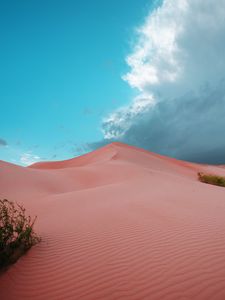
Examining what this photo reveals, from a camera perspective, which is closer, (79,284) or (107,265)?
(79,284)

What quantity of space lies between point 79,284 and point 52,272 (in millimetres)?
673

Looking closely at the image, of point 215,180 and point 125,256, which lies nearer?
point 125,256

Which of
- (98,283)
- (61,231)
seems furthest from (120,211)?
→ (98,283)

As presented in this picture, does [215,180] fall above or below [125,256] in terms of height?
above

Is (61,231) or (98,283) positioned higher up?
(61,231)

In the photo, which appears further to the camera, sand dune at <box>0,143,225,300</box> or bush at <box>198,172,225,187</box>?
bush at <box>198,172,225,187</box>

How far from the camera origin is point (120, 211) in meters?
7.36

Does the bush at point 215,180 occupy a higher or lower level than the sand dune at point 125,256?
higher

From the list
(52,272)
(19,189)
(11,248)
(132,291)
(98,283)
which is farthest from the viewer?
(19,189)

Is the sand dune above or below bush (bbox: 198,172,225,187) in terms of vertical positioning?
below

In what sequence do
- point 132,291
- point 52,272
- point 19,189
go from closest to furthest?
1. point 132,291
2. point 52,272
3. point 19,189

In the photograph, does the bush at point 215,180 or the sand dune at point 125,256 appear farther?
the bush at point 215,180

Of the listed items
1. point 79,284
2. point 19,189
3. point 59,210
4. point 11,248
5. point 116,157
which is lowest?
point 79,284

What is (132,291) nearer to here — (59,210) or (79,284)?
(79,284)
